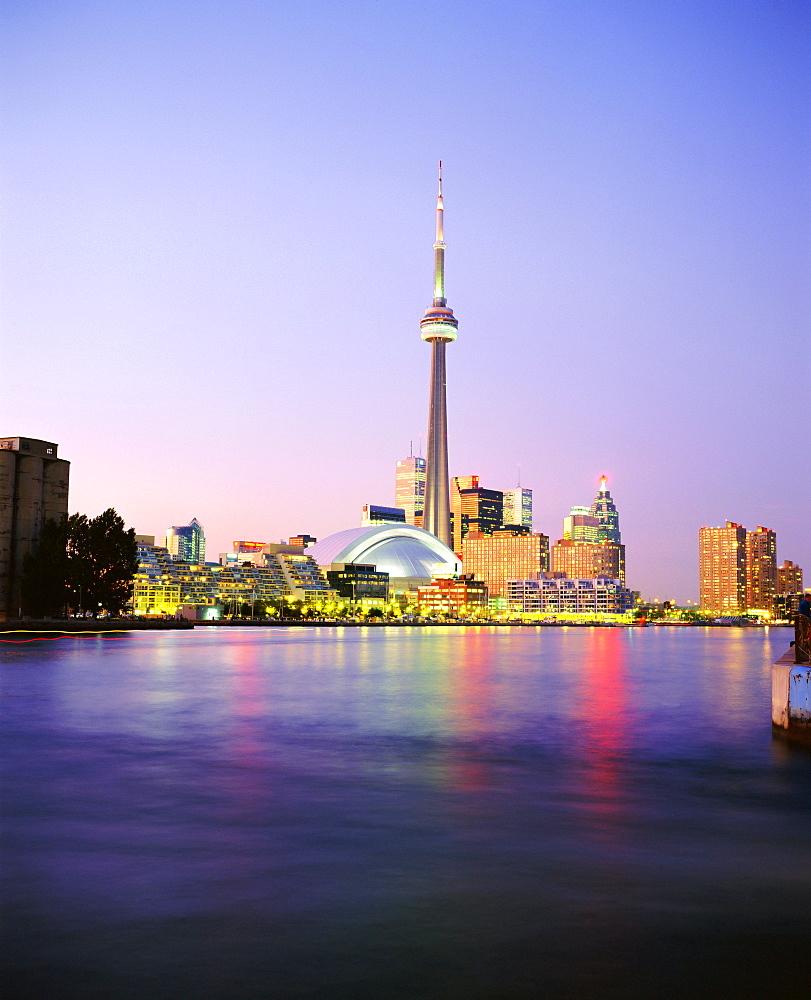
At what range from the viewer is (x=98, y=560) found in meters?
124

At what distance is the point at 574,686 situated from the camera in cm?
4838

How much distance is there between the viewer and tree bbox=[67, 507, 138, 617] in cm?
12262

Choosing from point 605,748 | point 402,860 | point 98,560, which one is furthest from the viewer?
point 98,560

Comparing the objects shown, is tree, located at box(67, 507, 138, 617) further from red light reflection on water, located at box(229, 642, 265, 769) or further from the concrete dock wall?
the concrete dock wall

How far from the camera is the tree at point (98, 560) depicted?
123 metres

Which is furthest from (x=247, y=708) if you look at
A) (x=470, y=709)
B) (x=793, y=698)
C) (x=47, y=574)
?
(x=47, y=574)

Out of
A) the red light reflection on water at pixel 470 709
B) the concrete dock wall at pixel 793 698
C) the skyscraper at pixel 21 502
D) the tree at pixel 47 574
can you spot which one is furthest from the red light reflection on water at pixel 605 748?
the skyscraper at pixel 21 502

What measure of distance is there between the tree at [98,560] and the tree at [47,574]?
1.44 m

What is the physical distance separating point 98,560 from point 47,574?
22.8 feet

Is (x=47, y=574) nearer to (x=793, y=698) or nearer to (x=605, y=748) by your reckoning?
(x=605, y=748)

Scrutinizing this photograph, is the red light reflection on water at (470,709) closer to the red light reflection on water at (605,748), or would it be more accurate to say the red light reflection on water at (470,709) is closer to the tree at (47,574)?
the red light reflection on water at (605,748)

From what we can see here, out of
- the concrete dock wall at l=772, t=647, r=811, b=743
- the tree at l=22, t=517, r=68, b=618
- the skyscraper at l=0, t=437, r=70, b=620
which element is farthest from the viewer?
the skyscraper at l=0, t=437, r=70, b=620

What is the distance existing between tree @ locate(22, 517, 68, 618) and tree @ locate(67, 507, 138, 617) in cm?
144

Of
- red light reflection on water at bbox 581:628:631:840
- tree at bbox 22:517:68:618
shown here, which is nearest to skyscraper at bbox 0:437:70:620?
tree at bbox 22:517:68:618
